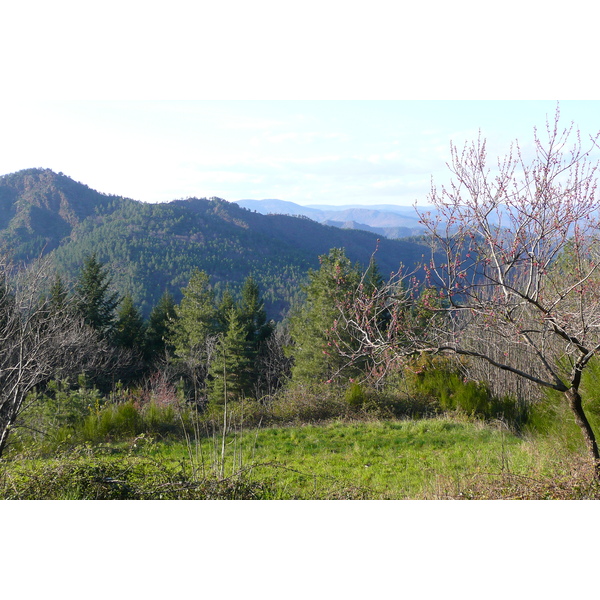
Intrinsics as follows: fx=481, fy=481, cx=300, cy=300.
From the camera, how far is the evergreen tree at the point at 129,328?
27219 mm

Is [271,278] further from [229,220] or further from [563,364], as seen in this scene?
[563,364]

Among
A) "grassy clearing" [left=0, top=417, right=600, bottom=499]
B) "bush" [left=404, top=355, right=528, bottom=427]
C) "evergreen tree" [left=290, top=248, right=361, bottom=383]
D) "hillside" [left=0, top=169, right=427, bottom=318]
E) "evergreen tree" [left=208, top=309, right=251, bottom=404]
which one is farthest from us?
"hillside" [left=0, top=169, right=427, bottom=318]

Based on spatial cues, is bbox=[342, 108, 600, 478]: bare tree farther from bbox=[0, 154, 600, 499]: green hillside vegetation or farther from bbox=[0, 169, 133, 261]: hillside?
bbox=[0, 169, 133, 261]: hillside

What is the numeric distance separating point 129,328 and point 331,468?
24.1 metres

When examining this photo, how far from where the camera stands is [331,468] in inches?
233

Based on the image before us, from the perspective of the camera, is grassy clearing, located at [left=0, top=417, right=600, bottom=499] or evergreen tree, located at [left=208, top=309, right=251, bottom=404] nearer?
grassy clearing, located at [left=0, top=417, right=600, bottom=499]

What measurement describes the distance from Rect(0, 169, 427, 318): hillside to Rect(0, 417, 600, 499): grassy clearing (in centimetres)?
5396

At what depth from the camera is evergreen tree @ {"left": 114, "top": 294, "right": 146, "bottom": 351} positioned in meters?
27.2

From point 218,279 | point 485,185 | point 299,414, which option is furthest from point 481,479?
point 218,279

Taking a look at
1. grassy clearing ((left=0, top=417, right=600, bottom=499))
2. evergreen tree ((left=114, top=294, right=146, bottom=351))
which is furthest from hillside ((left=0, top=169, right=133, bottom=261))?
grassy clearing ((left=0, top=417, right=600, bottom=499))

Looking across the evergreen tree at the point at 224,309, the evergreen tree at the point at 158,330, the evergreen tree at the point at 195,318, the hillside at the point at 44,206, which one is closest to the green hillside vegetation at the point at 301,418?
the evergreen tree at the point at 195,318

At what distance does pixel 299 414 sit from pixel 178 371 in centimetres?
1914

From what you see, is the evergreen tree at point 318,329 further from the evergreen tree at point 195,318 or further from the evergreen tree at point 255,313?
the evergreen tree at point 255,313

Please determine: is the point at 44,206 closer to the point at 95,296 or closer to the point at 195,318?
the point at 95,296
